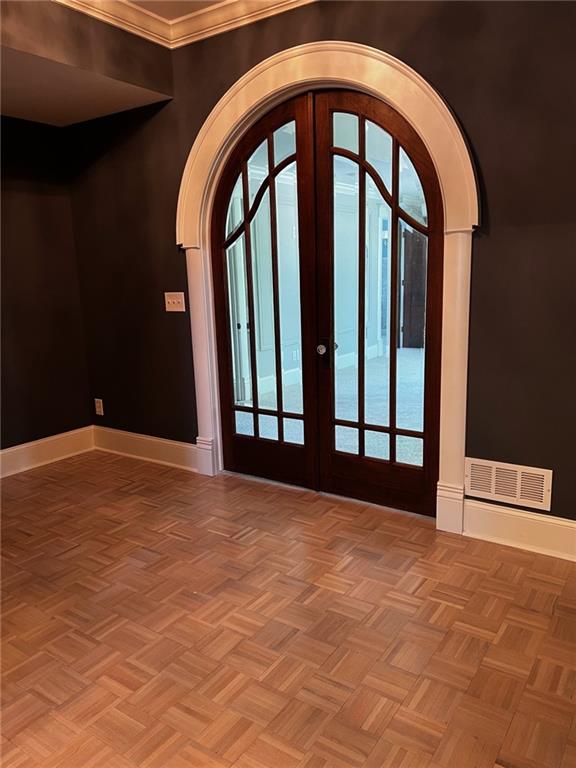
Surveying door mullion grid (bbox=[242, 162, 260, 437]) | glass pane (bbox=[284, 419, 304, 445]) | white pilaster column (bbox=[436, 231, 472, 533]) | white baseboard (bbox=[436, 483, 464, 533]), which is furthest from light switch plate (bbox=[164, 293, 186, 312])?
white baseboard (bbox=[436, 483, 464, 533])

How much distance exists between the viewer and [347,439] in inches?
136

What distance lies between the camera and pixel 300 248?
3.38 metres

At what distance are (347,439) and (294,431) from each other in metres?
0.38

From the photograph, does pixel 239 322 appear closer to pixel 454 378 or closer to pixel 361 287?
pixel 361 287

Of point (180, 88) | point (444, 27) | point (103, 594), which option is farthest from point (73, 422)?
point (444, 27)

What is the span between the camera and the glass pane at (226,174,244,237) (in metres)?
3.61

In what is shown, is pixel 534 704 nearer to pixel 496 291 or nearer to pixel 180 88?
pixel 496 291

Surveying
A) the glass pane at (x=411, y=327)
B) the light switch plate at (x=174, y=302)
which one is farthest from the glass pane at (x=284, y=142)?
the light switch plate at (x=174, y=302)

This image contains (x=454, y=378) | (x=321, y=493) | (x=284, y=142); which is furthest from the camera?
(x=321, y=493)

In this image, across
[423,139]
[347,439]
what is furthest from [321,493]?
[423,139]

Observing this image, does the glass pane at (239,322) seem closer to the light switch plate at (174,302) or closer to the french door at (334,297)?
the french door at (334,297)

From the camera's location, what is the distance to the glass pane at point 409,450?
3.19 meters

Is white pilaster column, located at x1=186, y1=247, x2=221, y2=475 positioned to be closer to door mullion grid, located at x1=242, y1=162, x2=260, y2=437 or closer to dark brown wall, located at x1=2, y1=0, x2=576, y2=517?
Result: door mullion grid, located at x1=242, y1=162, x2=260, y2=437

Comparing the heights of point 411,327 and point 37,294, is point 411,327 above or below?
below
